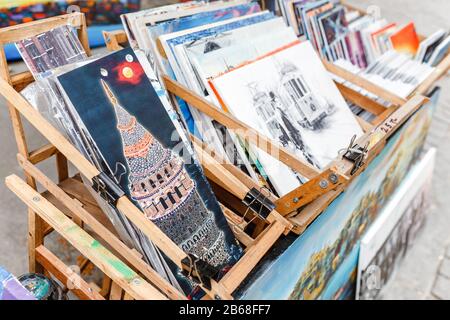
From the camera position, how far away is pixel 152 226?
113cm

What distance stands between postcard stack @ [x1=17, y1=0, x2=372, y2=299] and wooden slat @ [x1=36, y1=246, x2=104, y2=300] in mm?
189

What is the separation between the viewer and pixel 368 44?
7.59ft

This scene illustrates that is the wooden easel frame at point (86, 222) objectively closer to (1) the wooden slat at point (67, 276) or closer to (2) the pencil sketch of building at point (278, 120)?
(1) the wooden slat at point (67, 276)

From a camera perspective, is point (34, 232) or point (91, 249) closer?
point (91, 249)

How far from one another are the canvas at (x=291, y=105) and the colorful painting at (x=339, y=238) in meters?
0.18

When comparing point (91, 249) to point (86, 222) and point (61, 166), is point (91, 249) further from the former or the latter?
point (61, 166)

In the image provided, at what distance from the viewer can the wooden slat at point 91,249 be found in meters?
1.14

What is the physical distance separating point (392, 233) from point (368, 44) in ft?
3.25

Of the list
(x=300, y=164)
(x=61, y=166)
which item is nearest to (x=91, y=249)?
(x=61, y=166)

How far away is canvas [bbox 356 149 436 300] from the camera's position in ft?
7.05

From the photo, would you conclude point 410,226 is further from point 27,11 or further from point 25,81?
point 27,11

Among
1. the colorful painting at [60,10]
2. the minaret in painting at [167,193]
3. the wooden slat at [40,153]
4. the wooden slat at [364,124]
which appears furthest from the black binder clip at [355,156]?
the colorful painting at [60,10]

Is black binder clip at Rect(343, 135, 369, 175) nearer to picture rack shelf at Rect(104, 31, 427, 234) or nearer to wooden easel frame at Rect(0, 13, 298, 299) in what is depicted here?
picture rack shelf at Rect(104, 31, 427, 234)

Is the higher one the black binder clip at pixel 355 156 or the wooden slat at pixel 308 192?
the black binder clip at pixel 355 156
